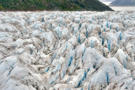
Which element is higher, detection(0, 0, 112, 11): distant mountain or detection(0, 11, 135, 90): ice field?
detection(0, 0, 112, 11): distant mountain

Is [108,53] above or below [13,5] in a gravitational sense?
below

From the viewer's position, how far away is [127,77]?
320 inches

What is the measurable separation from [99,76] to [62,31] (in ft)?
41.6

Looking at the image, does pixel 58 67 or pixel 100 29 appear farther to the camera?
pixel 100 29

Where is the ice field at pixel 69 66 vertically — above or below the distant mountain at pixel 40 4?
below

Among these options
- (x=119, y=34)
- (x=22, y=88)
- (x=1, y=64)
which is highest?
(x=119, y=34)

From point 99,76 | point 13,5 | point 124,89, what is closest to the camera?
point 124,89

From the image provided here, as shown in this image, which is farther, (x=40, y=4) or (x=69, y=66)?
(x=40, y=4)

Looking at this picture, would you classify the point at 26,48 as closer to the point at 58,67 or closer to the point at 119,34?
the point at 58,67

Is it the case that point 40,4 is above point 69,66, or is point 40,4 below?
above

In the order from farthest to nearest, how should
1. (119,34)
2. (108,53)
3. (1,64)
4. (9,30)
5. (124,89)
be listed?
(9,30), (119,34), (108,53), (1,64), (124,89)

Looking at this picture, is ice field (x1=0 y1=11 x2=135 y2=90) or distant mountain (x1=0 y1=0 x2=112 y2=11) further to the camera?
distant mountain (x1=0 y1=0 x2=112 y2=11)

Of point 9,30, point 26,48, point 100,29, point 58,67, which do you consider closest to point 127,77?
point 58,67

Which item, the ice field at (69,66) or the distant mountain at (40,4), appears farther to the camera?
the distant mountain at (40,4)
